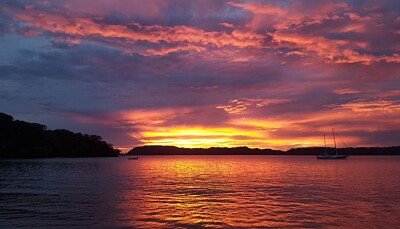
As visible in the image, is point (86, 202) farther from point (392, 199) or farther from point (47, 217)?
point (392, 199)

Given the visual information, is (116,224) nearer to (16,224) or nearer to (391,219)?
(16,224)

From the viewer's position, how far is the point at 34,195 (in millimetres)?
50469

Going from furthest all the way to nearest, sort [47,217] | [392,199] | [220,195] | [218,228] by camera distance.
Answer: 1. [220,195]
2. [392,199]
3. [47,217]
4. [218,228]

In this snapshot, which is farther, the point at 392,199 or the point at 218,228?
the point at 392,199

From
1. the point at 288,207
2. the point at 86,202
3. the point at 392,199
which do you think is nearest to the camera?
the point at 288,207

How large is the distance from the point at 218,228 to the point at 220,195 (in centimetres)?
2210

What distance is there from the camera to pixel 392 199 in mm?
48344

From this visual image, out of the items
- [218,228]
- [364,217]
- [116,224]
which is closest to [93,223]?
[116,224]

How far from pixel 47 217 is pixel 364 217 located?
96.3 feet

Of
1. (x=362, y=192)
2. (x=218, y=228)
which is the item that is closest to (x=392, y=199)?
(x=362, y=192)

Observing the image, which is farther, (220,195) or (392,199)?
(220,195)

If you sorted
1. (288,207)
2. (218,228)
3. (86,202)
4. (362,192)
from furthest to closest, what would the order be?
1. (362,192)
2. (86,202)
3. (288,207)
4. (218,228)

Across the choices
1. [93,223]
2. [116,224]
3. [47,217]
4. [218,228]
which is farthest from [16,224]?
[218,228]

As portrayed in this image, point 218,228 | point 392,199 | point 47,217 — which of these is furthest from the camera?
point 392,199
